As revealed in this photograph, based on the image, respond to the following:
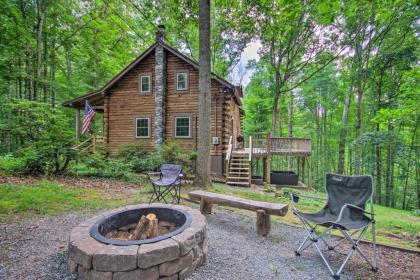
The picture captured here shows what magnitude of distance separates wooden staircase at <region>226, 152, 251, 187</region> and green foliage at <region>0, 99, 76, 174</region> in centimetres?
A: 623

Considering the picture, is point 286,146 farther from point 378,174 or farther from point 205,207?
point 205,207

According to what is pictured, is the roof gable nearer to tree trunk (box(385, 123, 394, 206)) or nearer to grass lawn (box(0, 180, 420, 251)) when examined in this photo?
grass lawn (box(0, 180, 420, 251))

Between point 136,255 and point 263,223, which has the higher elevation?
point 136,255

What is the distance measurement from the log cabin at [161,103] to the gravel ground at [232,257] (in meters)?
7.16

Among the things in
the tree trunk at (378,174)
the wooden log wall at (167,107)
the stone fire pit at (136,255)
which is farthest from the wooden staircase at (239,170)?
the tree trunk at (378,174)

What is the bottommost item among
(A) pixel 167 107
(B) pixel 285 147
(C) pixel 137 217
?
(C) pixel 137 217

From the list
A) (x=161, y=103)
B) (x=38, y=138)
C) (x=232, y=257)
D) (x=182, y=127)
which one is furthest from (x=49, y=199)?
(x=161, y=103)

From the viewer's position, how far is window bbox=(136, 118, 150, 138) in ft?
37.6

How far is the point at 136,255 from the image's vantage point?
1.85 metres

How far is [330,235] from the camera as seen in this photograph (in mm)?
3453

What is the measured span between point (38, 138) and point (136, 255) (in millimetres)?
7716

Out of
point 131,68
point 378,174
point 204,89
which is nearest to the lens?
point 204,89

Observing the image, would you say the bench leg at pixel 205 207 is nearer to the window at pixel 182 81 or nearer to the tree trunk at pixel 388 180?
the window at pixel 182 81

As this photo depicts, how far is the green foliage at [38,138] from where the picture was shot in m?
6.91
